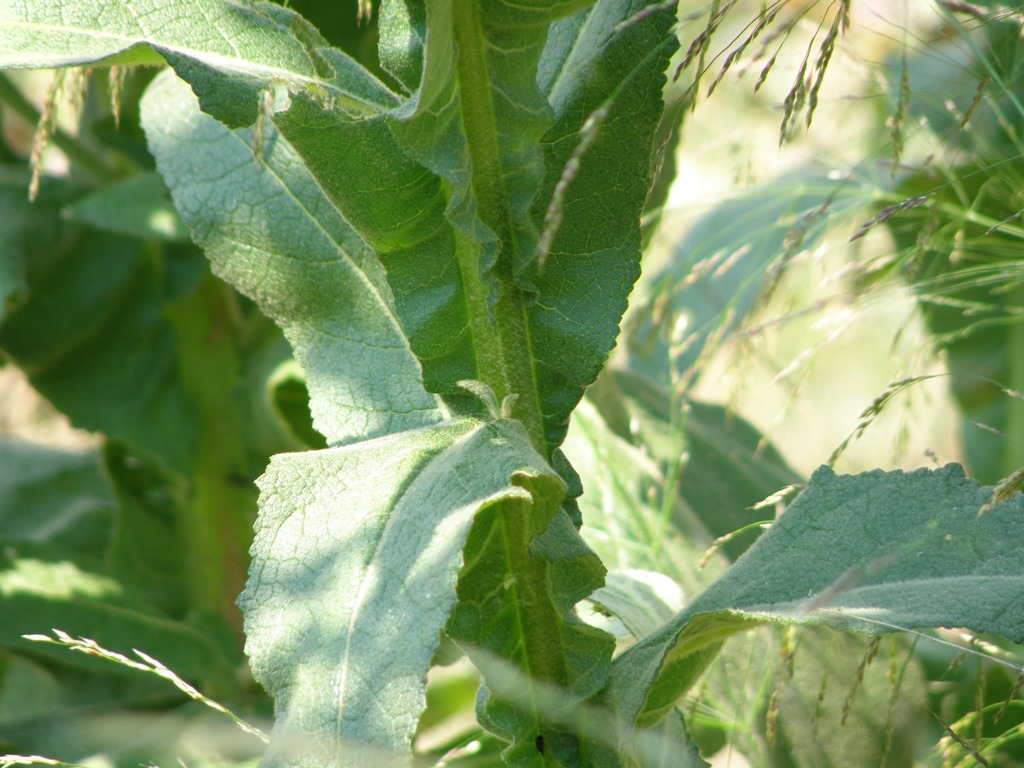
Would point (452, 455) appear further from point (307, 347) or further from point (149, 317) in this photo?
point (149, 317)

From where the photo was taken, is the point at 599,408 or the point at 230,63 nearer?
the point at 230,63

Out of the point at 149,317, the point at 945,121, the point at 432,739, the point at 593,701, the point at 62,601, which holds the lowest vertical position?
the point at 432,739

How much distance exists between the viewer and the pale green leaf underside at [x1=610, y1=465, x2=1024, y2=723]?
746mm

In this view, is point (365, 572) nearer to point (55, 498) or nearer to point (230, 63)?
point (230, 63)

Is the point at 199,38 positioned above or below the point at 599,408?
above

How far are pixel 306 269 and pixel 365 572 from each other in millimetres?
379

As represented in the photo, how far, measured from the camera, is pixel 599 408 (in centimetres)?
164

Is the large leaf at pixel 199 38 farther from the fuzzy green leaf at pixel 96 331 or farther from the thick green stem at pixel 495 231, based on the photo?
the fuzzy green leaf at pixel 96 331

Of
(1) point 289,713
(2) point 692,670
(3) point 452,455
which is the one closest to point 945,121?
(2) point 692,670

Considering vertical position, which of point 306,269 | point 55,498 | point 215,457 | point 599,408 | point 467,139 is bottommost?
point 55,498

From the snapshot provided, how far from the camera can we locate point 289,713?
708 millimetres

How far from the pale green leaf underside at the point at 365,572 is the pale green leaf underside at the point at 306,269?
0.38ft

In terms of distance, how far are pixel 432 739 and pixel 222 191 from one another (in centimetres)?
114

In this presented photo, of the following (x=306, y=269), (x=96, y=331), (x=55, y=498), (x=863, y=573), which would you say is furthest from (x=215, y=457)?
(x=863, y=573)
